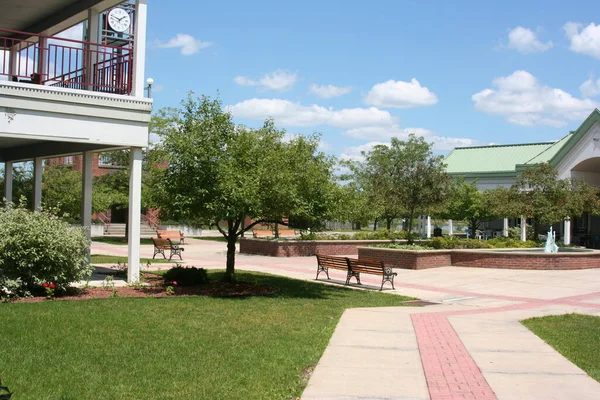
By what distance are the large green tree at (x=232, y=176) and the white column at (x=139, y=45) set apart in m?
1.21

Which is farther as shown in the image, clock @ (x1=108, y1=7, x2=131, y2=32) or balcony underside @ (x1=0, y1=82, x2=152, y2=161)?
clock @ (x1=108, y1=7, x2=131, y2=32)

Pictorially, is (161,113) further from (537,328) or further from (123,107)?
(537,328)

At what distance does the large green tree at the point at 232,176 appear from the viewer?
13.3 m

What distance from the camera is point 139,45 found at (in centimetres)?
1445

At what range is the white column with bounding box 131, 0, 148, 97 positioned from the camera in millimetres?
14422

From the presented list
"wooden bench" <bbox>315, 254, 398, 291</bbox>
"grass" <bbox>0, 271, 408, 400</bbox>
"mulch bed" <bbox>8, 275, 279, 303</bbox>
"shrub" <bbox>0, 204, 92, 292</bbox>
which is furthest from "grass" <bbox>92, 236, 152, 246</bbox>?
"grass" <bbox>0, 271, 408, 400</bbox>

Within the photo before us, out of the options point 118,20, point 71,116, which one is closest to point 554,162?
point 118,20

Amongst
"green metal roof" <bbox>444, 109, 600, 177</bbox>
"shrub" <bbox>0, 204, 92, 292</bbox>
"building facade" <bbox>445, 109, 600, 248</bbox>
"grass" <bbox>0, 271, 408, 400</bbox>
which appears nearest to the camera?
"grass" <bbox>0, 271, 408, 400</bbox>

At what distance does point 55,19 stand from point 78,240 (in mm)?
7568

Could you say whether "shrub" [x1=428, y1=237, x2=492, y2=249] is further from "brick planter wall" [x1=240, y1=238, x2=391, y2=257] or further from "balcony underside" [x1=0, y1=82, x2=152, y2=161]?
"balcony underside" [x1=0, y1=82, x2=152, y2=161]

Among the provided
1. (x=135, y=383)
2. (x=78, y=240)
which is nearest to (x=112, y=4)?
(x=78, y=240)

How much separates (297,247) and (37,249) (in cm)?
1757

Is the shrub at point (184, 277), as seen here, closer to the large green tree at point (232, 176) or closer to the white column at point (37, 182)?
the large green tree at point (232, 176)

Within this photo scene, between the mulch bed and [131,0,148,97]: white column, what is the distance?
4.50 metres
